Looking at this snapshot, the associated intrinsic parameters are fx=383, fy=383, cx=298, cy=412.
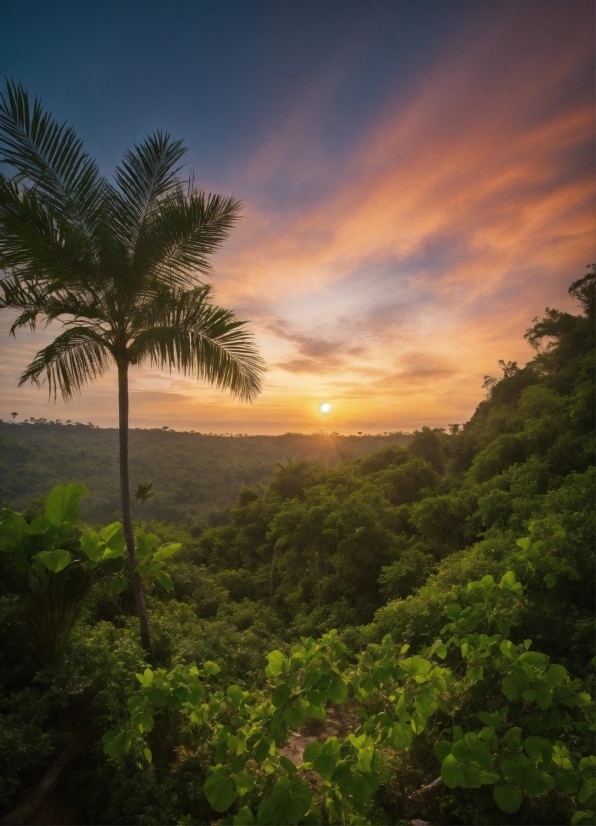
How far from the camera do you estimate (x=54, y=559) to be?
1196 millimetres

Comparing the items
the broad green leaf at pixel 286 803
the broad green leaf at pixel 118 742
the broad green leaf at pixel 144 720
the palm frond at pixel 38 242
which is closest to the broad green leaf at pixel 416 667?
the broad green leaf at pixel 286 803

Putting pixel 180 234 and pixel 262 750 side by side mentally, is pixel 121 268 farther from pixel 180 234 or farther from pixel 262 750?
pixel 262 750

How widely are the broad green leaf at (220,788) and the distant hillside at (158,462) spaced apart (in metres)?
22.5

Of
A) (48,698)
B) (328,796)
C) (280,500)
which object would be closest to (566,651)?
(328,796)

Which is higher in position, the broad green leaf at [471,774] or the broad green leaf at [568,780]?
the broad green leaf at [471,774]

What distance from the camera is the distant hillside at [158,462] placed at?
101 ft

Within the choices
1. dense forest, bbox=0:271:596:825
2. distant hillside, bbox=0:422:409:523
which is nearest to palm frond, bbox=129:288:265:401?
dense forest, bbox=0:271:596:825

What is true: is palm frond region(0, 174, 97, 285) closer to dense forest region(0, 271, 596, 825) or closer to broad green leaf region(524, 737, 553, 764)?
dense forest region(0, 271, 596, 825)

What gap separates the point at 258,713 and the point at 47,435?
186 ft

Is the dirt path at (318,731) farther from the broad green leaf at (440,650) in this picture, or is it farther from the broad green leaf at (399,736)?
the broad green leaf at (399,736)

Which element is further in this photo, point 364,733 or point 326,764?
point 364,733

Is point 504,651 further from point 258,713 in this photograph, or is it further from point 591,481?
point 591,481

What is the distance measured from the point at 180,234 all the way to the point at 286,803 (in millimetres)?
5951

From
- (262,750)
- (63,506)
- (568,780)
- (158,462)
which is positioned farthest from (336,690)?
(158,462)
